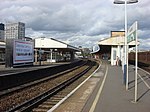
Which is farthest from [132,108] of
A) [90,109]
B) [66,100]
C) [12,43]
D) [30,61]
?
[30,61]

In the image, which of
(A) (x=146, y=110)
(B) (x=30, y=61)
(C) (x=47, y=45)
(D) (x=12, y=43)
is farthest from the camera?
(C) (x=47, y=45)

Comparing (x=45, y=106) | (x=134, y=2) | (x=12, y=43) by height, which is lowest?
(x=45, y=106)

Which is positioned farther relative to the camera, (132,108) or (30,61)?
(30,61)

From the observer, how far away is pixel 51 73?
2777cm

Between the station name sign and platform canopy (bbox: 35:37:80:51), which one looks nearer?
the station name sign

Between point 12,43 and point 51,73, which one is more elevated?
point 12,43

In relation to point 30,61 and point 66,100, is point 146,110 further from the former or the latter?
point 30,61

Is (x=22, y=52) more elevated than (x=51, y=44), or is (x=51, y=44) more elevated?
(x=51, y=44)

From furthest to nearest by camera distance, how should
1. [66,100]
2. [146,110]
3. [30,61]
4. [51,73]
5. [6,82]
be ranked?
[30,61]
[51,73]
[6,82]
[66,100]
[146,110]

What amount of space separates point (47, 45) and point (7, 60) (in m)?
26.9

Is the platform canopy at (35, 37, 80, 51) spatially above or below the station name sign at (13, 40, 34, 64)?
above

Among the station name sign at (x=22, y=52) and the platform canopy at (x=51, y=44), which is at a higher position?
the platform canopy at (x=51, y=44)

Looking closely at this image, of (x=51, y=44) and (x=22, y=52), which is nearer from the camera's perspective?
(x=22, y=52)

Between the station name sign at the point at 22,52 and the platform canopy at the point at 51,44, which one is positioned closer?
the station name sign at the point at 22,52
